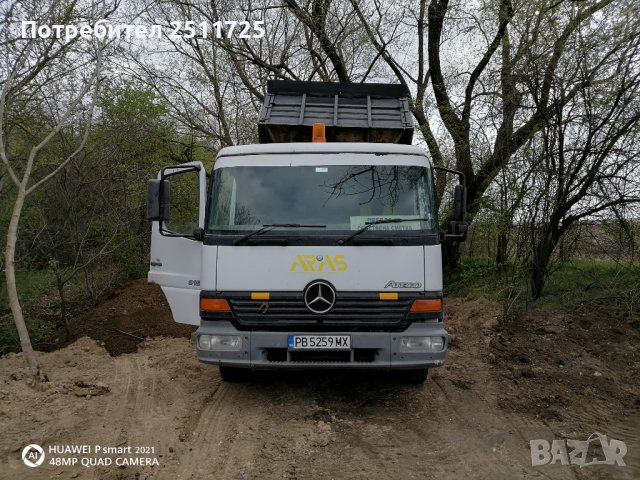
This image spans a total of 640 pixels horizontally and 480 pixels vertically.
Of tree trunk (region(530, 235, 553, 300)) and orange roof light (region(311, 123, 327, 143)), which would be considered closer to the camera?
orange roof light (region(311, 123, 327, 143))

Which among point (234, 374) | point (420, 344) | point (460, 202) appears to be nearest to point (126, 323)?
point (234, 374)

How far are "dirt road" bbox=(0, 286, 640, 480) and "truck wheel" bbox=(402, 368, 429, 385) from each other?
0.31 feet

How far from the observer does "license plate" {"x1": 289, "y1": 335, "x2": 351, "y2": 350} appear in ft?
15.7

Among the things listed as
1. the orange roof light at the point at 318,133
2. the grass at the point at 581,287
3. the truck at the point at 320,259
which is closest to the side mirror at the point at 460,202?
the truck at the point at 320,259

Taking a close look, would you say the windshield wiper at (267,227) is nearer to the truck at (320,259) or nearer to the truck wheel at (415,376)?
the truck at (320,259)

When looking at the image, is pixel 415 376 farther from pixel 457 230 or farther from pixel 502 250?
pixel 502 250

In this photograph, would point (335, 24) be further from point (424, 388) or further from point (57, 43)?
point (424, 388)

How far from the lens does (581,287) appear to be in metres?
8.86

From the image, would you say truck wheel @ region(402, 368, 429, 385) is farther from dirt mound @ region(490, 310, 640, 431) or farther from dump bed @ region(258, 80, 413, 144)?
dump bed @ region(258, 80, 413, 144)

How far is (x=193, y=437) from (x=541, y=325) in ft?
18.0

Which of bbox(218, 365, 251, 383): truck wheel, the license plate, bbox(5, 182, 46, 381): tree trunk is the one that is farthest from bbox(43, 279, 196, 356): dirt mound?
the license plate

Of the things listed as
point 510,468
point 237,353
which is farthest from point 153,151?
point 510,468

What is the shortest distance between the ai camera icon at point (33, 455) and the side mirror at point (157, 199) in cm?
225

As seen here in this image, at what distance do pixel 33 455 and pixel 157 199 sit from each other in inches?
97.9
